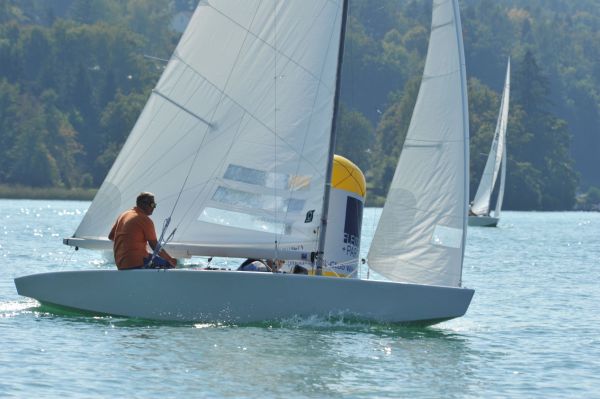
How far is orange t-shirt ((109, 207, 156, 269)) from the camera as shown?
1919cm

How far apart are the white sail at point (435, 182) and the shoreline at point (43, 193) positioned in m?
82.5

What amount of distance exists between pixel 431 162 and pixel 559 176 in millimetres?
112325

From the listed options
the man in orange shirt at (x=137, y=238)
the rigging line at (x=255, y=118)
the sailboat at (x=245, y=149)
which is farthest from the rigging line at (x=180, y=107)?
the man in orange shirt at (x=137, y=238)

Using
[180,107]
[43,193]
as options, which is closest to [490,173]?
[43,193]

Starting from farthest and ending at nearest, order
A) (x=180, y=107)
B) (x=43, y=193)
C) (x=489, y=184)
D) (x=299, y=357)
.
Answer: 1. (x=43, y=193)
2. (x=489, y=184)
3. (x=180, y=107)
4. (x=299, y=357)

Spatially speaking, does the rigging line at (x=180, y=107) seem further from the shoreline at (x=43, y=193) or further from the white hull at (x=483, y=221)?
the shoreline at (x=43, y=193)

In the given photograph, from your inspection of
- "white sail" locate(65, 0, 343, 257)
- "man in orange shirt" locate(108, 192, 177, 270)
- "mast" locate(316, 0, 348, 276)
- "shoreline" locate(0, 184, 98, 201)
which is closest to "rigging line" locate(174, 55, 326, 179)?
"white sail" locate(65, 0, 343, 257)

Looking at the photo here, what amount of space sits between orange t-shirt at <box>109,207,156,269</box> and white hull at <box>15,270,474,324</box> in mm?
263

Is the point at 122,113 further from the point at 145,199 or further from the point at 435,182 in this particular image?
the point at 145,199

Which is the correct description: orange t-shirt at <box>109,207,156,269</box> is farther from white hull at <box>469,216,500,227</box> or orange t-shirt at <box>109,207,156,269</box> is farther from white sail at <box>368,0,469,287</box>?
white hull at <box>469,216,500,227</box>

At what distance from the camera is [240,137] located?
20.0m

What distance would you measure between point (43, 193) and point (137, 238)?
3326 inches

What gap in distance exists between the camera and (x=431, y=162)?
67.2ft

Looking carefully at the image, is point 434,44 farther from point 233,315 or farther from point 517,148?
point 517,148
